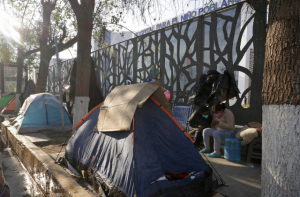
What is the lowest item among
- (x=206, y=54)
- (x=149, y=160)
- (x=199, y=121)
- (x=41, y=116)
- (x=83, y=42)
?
(x=149, y=160)

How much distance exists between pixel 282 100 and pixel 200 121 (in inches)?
123

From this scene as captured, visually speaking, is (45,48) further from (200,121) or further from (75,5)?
(200,121)

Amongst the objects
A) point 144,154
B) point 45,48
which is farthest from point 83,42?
point 45,48

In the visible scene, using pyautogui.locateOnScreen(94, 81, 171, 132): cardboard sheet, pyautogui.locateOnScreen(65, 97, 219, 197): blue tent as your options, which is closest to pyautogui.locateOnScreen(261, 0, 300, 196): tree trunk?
pyautogui.locateOnScreen(65, 97, 219, 197): blue tent

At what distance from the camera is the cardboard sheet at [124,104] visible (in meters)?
3.31

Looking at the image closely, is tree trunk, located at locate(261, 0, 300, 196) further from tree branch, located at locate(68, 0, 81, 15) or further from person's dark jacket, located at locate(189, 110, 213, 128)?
tree branch, located at locate(68, 0, 81, 15)

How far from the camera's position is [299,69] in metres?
2.16

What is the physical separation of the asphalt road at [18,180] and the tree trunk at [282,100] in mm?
3879

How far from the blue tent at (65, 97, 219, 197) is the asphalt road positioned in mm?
1382

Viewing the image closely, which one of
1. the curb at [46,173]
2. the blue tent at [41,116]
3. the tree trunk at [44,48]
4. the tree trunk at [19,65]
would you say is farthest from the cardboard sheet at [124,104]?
the tree trunk at [19,65]

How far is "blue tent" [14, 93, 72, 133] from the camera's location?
7340mm

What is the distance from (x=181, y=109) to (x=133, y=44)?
4.21 metres

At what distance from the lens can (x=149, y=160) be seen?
3.02 meters

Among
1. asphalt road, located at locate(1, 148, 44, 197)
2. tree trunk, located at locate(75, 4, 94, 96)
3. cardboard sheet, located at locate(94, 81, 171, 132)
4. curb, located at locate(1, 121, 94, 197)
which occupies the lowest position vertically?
asphalt road, located at locate(1, 148, 44, 197)
